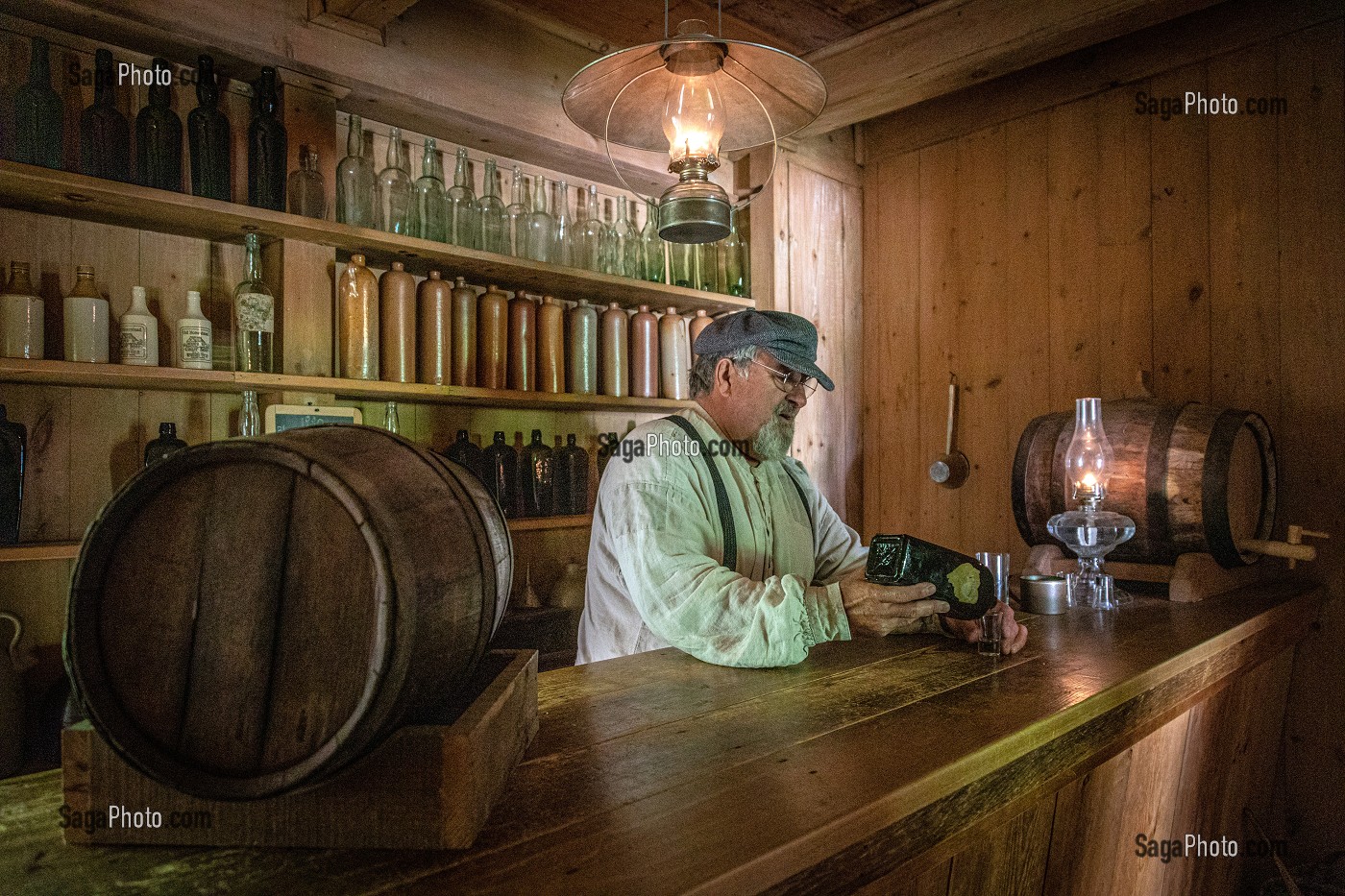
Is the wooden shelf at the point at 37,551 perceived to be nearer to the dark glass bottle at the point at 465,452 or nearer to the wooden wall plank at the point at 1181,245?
the dark glass bottle at the point at 465,452

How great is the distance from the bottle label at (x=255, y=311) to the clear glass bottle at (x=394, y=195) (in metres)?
0.49

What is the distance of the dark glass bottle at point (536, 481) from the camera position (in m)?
2.99

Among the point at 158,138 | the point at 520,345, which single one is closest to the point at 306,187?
the point at 158,138

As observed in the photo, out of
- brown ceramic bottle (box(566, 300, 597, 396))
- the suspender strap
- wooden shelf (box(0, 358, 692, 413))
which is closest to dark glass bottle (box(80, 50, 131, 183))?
wooden shelf (box(0, 358, 692, 413))

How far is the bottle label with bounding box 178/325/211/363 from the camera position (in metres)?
2.25

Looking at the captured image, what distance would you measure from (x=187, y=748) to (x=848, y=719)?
91 centimetres

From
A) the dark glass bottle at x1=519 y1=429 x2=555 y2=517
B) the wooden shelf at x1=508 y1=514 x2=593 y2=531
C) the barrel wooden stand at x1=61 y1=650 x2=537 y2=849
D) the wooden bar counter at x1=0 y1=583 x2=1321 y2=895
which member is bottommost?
the wooden bar counter at x1=0 y1=583 x2=1321 y2=895

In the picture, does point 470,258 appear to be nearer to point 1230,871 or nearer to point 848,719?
point 848,719

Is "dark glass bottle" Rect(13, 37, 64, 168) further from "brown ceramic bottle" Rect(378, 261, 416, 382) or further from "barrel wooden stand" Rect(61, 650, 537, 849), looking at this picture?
"barrel wooden stand" Rect(61, 650, 537, 849)

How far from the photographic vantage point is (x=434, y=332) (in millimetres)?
2717

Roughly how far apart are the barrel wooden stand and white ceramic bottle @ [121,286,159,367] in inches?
64.6

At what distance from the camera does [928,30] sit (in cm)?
296

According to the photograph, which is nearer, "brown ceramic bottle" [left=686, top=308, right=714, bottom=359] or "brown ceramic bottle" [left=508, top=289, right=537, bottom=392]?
"brown ceramic bottle" [left=508, top=289, right=537, bottom=392]

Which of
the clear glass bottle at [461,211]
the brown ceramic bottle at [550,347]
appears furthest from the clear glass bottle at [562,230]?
the clear glass bottle at [461,211]
